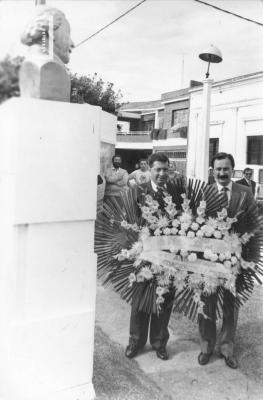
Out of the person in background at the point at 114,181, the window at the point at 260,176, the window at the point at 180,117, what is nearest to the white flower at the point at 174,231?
the person in background at the point at 114,181

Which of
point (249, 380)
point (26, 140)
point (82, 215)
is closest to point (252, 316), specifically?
point (249, 380)

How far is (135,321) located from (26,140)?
163cm

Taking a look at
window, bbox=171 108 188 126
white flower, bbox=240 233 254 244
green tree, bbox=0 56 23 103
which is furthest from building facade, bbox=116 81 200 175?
green tree, bbox=0 56 23 103

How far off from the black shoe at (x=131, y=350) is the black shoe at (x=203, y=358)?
1.47 ft

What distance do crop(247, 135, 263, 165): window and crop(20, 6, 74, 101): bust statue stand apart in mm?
13311

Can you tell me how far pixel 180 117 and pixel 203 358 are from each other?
19.4 m

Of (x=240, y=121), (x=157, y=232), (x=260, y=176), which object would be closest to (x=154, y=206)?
(x=157, y=232)

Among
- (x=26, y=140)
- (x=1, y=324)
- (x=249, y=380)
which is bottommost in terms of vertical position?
(x=249, y=380)

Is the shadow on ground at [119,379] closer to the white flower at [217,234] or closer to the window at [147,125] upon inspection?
the white flower at [217,234]

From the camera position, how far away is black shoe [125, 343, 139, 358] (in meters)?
2.94

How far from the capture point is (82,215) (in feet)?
7.09

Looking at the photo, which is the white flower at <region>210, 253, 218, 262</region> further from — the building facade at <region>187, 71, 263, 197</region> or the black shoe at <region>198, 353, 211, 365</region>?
the building facade at <region>187, 71, 263, 197</region>

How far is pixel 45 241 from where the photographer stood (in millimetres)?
2074

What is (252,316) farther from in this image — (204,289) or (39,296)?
(39,296)
